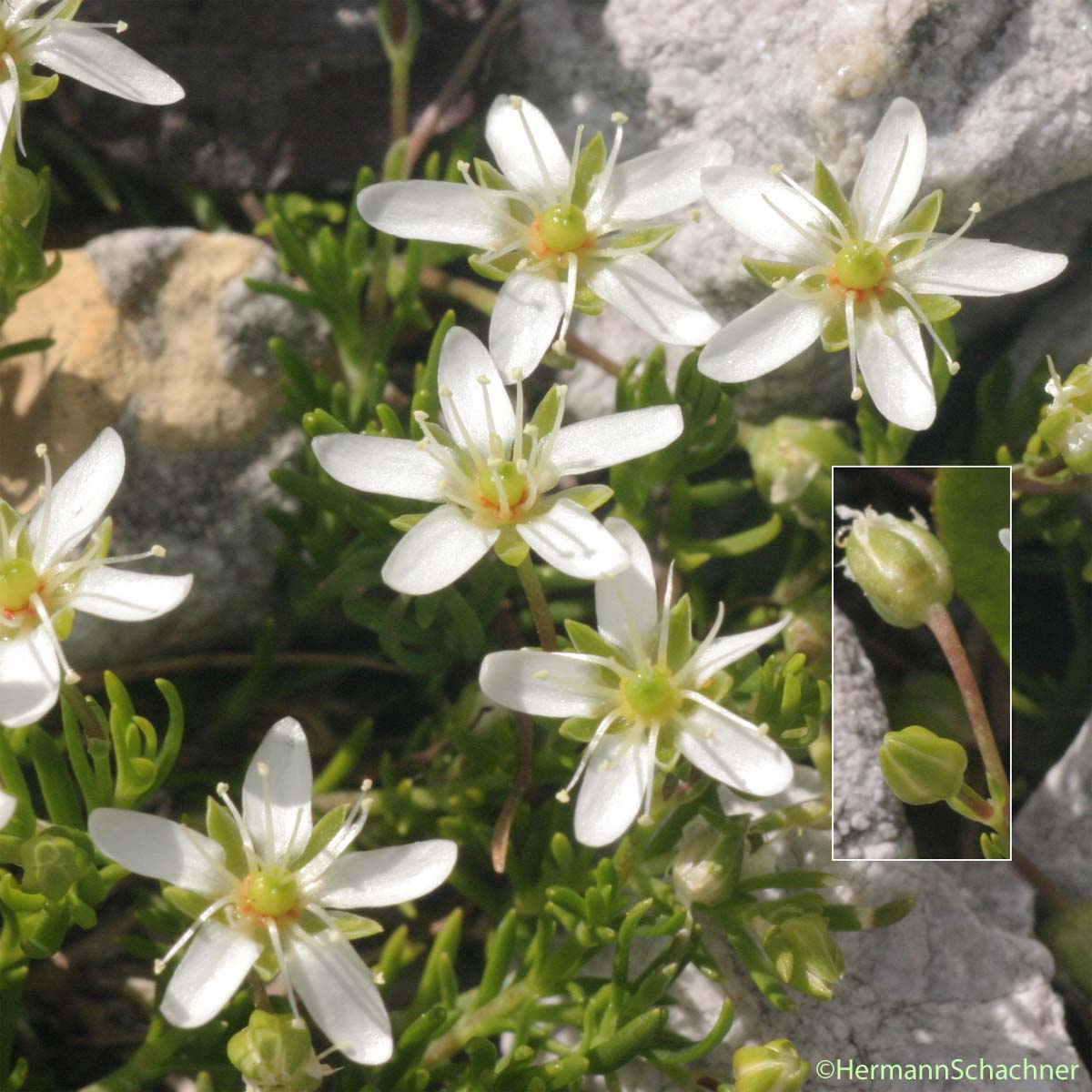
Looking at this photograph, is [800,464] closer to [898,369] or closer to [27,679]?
[898,369]

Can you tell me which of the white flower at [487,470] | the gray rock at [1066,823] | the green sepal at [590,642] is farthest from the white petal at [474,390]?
the gray rock at [1066,823]

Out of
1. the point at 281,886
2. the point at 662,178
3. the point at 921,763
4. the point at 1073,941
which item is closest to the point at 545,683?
the point at 281,886

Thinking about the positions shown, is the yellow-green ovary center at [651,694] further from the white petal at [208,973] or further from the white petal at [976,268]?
the white petal at [976,268]

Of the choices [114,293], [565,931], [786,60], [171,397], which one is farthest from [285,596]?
[786,60]

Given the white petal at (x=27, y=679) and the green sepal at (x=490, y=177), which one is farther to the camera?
the green sepal at (x=490, y=177)

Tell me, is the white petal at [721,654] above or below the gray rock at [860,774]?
above

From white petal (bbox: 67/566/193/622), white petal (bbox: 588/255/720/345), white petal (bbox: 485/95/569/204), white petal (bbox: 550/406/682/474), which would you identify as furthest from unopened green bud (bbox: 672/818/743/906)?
white petal (bbox: 485/95/569/204)
